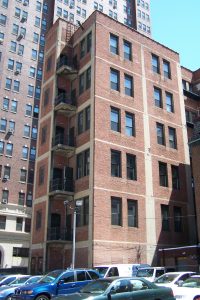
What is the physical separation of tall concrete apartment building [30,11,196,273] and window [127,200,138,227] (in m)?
0.09

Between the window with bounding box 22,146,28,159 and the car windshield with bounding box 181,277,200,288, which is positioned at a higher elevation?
the window with bounding box 22,146,28,159

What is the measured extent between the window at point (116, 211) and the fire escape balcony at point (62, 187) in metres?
3.91

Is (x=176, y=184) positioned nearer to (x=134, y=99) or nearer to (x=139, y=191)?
(x=139, y=191)

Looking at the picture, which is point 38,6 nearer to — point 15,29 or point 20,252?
point 15,29

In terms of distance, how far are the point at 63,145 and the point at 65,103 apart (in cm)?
430

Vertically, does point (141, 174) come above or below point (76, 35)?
below

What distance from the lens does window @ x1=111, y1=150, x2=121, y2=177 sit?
3329cm

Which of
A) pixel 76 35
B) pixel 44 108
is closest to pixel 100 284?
pixel 44 108

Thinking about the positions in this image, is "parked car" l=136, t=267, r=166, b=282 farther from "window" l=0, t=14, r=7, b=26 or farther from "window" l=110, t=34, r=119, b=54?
"window" l=0, t=14, r=7, b=26

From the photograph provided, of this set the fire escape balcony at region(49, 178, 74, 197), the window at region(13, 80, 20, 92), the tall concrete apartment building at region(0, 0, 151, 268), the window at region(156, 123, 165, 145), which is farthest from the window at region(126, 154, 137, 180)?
the window at region(13, 80, 20, 92)

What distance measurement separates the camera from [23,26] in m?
68.1

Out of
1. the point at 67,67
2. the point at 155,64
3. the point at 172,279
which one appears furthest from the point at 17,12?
the point at 172,279

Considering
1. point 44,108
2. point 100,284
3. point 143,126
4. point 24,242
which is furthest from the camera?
point 24,242

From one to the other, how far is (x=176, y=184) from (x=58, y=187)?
11659 millimetres
